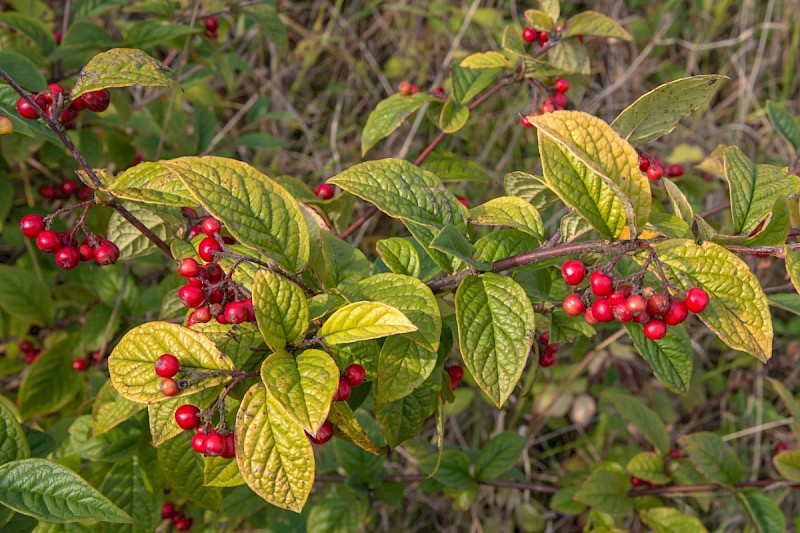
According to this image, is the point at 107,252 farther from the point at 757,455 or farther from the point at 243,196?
the point at 757,455

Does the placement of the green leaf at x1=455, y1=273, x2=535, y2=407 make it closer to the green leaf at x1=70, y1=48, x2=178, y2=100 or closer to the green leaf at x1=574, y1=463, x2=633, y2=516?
the green leaf at x1=70, y1=48, x2=178, y2=100

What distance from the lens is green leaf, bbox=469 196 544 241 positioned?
1704 mm

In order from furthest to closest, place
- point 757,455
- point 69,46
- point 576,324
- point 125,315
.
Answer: point 757,455, point 125,315, point 69,46, point 576,324

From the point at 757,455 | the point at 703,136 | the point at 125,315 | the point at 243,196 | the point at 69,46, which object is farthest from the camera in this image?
the point at 703,136

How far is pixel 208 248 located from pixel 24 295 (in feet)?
5.45

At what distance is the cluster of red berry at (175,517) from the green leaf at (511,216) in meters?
1.82

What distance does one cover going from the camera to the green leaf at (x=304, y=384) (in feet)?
4.52

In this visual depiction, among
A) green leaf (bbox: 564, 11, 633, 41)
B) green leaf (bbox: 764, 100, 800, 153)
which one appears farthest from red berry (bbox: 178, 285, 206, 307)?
green leaf (bbox: 764, 100, 800, 153)

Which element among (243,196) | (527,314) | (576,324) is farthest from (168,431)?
(576,324)

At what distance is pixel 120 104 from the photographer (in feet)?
9.92

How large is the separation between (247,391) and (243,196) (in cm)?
47

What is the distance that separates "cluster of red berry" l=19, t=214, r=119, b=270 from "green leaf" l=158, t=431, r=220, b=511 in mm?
580

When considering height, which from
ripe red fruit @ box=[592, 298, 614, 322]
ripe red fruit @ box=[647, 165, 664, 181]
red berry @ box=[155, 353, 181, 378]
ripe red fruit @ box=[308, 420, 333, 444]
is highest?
ripe red fruit @ box=[647, 165, 664, 181]

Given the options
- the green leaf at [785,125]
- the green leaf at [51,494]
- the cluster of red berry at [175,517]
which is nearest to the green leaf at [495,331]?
the green leaf at [51,494]
